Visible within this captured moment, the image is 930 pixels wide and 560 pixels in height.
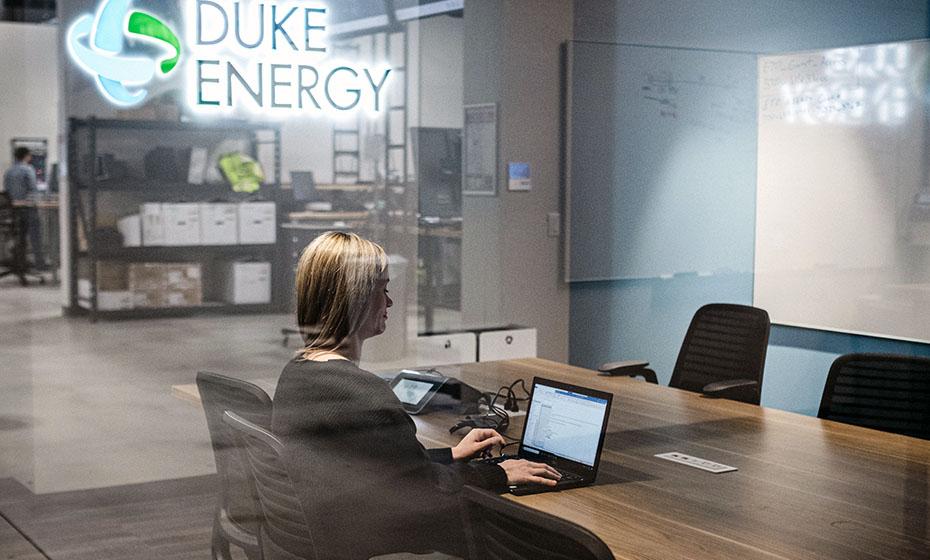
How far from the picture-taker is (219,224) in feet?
10.0

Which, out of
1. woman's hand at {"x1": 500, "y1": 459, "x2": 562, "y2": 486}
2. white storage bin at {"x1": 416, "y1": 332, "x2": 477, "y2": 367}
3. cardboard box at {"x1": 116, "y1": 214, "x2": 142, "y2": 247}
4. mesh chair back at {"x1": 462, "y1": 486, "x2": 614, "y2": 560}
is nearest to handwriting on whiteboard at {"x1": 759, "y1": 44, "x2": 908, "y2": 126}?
white storage bin at {"x1": 416, "y1": 332, "x2": 477, "y2": 367}

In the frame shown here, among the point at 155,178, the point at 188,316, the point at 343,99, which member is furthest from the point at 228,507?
the point at 343,99

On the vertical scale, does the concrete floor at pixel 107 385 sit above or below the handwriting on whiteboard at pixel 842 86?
below

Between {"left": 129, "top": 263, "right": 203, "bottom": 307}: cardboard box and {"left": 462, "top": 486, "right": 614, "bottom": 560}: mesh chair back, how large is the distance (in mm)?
1476

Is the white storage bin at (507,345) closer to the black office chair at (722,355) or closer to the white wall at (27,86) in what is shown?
the black office chair at (722,355)

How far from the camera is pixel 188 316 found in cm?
314

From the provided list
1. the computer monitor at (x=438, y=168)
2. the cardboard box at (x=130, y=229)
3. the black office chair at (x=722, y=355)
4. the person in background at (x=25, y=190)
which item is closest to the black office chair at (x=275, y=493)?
the cardboard box at (x=130, y=229)

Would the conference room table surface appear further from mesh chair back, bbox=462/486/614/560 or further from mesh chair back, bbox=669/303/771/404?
mesh chair back, bbox=669/303/771/404

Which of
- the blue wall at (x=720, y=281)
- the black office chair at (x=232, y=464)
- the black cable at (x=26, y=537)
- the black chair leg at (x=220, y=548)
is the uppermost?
the blue wall at (x=720, y=281)

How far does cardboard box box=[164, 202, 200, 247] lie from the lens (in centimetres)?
300

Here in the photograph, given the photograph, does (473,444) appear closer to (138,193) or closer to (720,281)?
(138,193)

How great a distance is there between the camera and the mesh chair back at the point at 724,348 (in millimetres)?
Answer: 3898

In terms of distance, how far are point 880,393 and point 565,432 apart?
1.32 meters

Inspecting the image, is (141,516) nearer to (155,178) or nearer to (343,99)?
(155,178)
